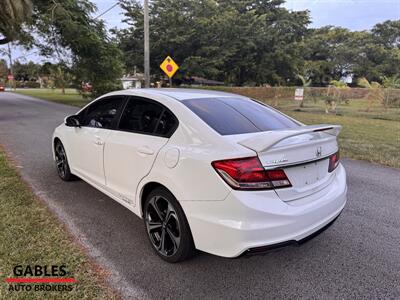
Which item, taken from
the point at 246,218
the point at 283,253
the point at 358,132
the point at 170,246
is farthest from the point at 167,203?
the point at 358,132

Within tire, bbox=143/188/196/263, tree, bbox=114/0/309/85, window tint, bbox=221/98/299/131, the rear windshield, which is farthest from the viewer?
tree, bbox=114/0/309/85

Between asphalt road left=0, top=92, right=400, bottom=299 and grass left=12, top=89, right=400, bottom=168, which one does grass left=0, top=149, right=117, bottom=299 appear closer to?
asphalt road left=0, top=92, right=400, bottom=299

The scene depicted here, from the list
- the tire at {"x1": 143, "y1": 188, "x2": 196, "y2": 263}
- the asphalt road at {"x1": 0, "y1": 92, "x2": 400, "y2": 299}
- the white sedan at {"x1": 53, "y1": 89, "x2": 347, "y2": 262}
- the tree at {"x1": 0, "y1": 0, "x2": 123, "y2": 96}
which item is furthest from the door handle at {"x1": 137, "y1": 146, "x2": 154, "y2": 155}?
the tree at {"x1": 0, "y1": 0, "x2": 123, "y2": 96}

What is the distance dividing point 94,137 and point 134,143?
0.97 meters

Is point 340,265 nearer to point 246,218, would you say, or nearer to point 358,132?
point 246,218

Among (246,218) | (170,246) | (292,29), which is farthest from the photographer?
(292,29)

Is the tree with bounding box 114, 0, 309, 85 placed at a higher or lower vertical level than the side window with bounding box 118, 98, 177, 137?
higher

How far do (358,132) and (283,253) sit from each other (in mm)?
8957

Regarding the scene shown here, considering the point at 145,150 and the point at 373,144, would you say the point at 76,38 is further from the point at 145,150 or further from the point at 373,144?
the point at 145,150

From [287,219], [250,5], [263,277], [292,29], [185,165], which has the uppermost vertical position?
[250,5]

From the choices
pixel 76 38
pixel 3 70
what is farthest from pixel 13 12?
pixel 3 70

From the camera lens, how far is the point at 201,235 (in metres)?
2.46

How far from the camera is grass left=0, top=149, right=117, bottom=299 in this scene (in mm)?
2426

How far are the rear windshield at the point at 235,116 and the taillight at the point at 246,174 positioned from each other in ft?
1.44
